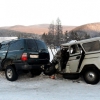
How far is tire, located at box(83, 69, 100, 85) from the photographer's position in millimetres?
9459

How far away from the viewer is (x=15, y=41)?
11023mm

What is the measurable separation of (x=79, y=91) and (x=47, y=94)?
46.3 inches

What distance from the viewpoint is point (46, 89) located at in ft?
29.6

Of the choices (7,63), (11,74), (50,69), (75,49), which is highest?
(75,49)

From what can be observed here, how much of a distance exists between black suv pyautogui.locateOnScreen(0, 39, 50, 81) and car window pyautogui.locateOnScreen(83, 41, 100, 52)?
Answer: 2076 millimetres

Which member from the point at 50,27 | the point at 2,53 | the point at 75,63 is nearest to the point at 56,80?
the point at 75,63

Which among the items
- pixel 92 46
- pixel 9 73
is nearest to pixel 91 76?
pixel 92 46

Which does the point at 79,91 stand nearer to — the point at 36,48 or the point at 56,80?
the point at 56,80

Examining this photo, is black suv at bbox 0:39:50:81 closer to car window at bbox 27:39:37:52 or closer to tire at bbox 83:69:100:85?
car window at bbox 27:39:37:52

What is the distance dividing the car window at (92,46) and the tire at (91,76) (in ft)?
2.80

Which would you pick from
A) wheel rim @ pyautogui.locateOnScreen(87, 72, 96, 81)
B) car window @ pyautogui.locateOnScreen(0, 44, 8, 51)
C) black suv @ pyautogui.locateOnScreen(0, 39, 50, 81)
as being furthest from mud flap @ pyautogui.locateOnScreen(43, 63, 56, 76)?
car window @ pyautogui.locateOnScreen(0, 44, 8, 51)

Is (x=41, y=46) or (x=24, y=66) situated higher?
(x=41, y=46)

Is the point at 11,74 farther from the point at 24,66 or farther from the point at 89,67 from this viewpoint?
the point at 89,67

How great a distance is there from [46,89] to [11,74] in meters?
2.32
